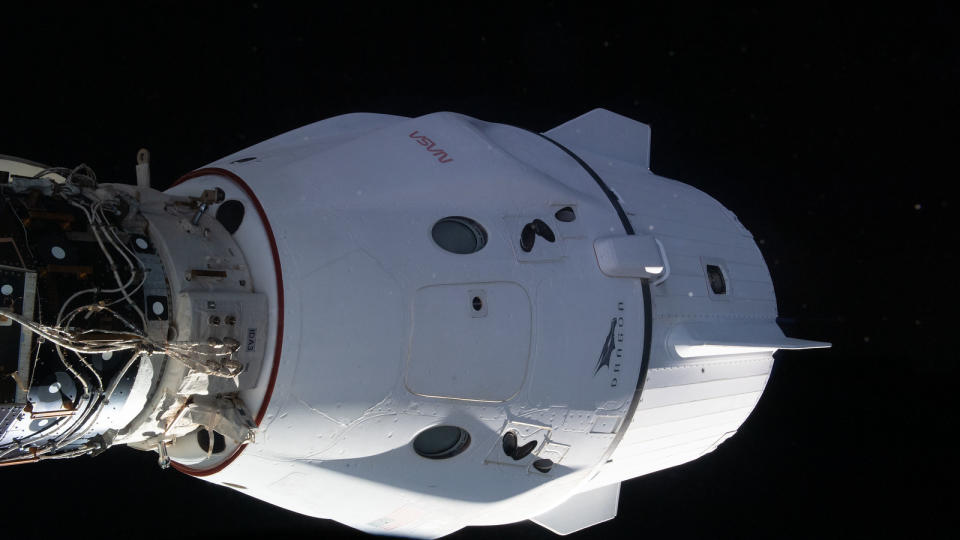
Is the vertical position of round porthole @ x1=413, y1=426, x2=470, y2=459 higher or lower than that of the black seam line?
lower

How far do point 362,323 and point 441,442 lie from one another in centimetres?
68

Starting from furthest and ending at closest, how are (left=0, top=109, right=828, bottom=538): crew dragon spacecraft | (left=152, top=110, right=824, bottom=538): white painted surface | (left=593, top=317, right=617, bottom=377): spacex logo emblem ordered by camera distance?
(left=593, top=317, right=617, bottom=377): spacex logo emblem
(left=152, top=110, right=824, bottom=538): white painted surface
(left=0, top=109, right=828, bottom=538): crew dragon spacecraft

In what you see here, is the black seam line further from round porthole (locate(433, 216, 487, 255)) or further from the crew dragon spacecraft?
round porthole (locate(433, 216, 487, 255))

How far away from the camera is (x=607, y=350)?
304cm

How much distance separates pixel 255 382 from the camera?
240cm

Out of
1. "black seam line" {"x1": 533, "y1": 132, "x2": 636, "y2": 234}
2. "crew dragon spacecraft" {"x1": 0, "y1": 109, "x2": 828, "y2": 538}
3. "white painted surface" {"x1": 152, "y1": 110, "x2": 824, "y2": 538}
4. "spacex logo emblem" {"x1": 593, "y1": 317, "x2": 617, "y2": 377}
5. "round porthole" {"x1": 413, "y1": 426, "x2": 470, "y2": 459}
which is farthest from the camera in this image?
"black seam line" {"x1": 533, "y1": 132, "x2": 636, "y2": 234}

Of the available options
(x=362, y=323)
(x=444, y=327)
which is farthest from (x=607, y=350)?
(x=362, y=323)

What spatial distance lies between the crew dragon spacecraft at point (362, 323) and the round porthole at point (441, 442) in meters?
0.01

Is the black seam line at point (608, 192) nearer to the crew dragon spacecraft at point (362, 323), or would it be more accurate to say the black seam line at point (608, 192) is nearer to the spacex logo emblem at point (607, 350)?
the crew dragon spacecraft at point (362, 323)

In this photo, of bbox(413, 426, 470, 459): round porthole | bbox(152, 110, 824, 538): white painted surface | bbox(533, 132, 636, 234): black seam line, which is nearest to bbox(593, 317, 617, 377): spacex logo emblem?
bbox(152, 110, 824, 538): white painted surface

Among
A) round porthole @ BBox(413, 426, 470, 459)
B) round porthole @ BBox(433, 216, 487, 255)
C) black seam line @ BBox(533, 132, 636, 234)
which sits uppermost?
black seam line @ BBox(533, 132, 636, 234)

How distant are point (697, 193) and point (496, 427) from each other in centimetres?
257

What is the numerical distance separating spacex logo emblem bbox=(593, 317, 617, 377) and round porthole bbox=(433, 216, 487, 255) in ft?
2.40

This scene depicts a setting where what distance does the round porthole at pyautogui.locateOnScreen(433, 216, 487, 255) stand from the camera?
2834 mm
